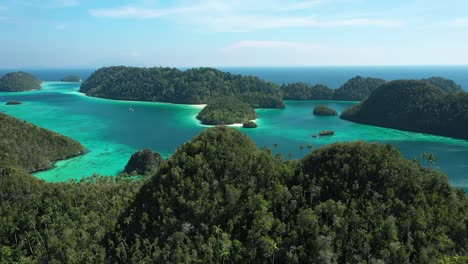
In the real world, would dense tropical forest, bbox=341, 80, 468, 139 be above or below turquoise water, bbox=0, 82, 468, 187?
above

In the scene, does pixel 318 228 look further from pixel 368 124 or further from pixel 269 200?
pixel 368 124

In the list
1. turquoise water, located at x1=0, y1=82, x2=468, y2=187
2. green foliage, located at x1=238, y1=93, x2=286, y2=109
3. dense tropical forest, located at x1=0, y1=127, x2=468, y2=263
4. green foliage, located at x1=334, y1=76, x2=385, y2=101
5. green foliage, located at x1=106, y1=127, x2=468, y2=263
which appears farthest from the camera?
green foliage, located at x1=334, y1=76, x2=385, y2=101

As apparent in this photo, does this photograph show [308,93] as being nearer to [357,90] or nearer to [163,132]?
[357,90]

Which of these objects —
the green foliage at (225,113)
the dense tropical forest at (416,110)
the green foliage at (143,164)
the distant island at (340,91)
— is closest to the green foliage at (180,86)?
the distant island at (340,91)

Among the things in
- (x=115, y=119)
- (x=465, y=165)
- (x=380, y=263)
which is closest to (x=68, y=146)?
(x=115, y=119)

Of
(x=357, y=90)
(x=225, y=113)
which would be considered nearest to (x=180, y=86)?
(x=225, y=113)

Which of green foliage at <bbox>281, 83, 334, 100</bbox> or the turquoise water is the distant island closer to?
green foliage at <bbox>281, 83, 334, 100</bbox>

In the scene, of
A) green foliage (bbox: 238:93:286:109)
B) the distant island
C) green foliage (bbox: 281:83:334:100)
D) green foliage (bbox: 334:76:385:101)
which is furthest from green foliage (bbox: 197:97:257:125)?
green foliage (bbox: 334:76:385:101)
